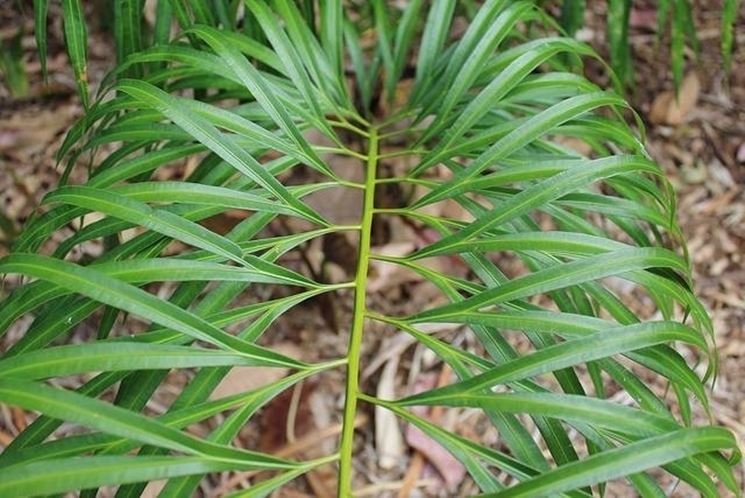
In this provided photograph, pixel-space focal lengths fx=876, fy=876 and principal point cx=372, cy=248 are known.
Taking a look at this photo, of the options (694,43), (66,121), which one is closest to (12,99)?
(66,121)

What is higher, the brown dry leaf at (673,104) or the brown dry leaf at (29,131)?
the brown dry leaf at (673,104)

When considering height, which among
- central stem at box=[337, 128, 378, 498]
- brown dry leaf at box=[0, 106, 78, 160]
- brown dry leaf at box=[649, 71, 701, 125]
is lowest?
brown dry leaf at box=[0, 106, 78, 160]

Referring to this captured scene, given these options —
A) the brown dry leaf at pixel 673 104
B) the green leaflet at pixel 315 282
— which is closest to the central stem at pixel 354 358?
the green leaflet at pixel 315 282

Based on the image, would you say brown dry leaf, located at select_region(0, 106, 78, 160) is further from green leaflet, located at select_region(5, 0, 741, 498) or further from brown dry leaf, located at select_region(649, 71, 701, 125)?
brown dry leaf, located at select_region(649, 71, 701, 125)

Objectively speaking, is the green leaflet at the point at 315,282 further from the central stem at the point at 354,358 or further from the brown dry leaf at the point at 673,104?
the brown dry leaf at the point at 673,104

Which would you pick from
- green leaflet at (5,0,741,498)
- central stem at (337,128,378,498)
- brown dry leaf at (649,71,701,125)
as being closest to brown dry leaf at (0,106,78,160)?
green leaflet at (5,0,741,498)

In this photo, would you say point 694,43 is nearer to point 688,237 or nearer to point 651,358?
point 688,237

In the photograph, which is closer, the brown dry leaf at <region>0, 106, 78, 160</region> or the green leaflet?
the green leaflet

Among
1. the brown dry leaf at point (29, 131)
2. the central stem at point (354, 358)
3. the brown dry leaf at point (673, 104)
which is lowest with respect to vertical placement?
the brown dry leaf at point (29, 131)
